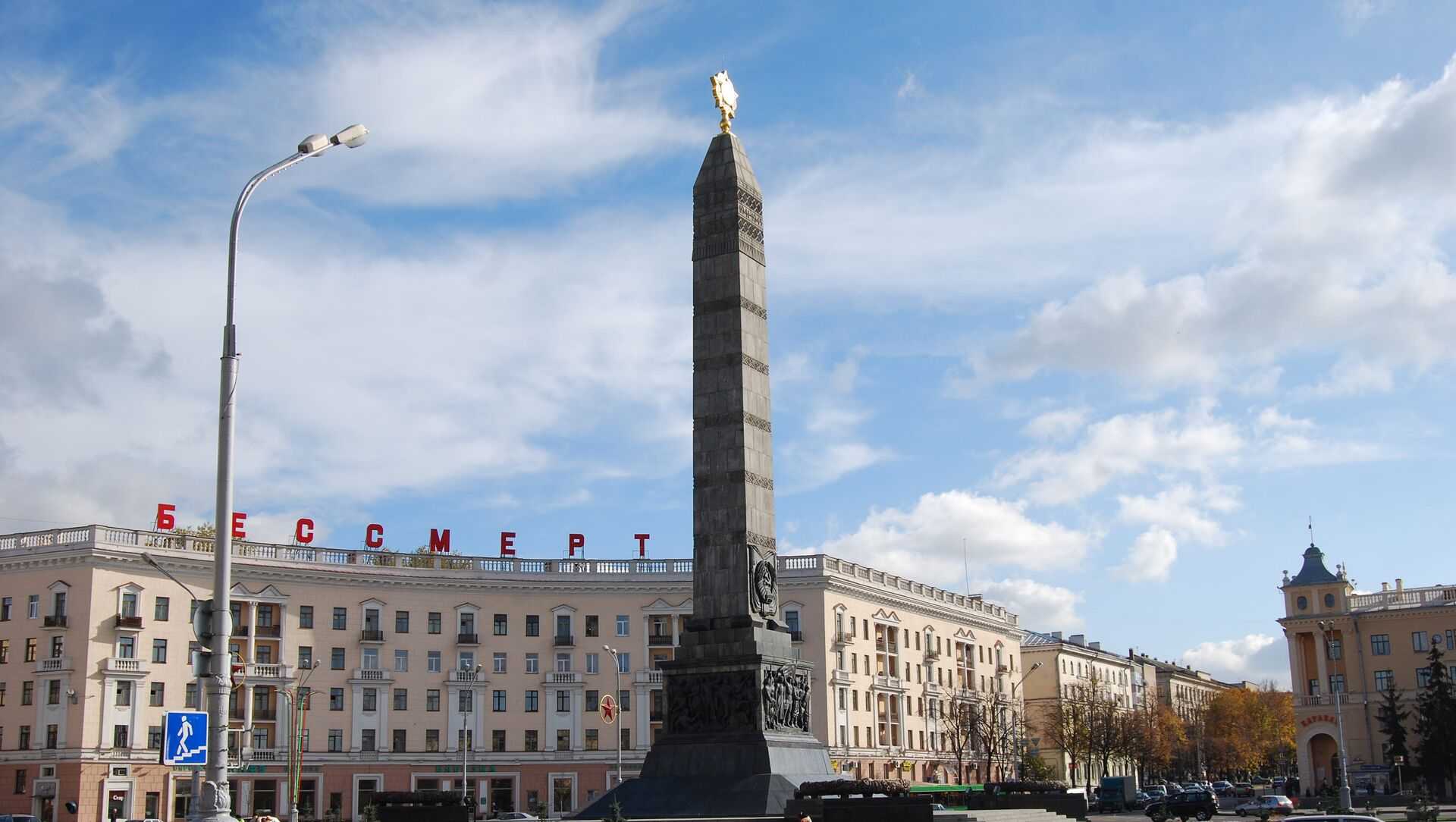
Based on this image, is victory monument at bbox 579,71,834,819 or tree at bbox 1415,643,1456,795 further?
tree at bbox 1415,643,1456,795

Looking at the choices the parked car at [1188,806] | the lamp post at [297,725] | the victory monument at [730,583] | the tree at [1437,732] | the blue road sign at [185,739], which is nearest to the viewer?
the blue road sign at [185,739]

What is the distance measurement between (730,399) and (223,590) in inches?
634

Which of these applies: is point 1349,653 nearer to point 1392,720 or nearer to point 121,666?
point 1392,720

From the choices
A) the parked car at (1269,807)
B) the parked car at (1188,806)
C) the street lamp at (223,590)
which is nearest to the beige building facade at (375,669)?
the parked car at (1269,807)

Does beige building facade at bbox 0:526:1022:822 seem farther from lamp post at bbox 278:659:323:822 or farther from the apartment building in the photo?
the apartment building

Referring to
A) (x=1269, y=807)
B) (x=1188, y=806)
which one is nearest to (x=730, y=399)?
(x=1188, y=806)

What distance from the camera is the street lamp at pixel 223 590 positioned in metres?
13.1

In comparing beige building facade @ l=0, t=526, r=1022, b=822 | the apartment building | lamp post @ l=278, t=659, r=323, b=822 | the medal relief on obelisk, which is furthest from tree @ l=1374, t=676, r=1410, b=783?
the medal relief on obelisk

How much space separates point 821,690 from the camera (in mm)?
66750

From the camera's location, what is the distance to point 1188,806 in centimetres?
4759

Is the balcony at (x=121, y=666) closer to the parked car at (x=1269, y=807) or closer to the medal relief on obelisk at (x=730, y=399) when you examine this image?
the medal relief on obelisk at (x=730, y=399)

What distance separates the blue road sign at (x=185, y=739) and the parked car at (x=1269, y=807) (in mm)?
45846

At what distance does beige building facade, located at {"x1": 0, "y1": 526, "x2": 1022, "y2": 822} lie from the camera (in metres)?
55.4

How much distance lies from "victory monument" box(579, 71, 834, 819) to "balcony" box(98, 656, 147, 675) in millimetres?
35081
